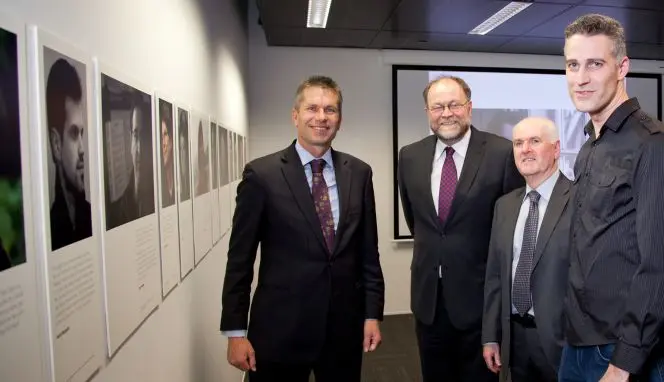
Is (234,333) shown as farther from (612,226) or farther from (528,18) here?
(528,18)

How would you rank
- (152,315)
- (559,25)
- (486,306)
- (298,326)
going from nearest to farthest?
(152,315), (298,326), (486,306), (559,25)

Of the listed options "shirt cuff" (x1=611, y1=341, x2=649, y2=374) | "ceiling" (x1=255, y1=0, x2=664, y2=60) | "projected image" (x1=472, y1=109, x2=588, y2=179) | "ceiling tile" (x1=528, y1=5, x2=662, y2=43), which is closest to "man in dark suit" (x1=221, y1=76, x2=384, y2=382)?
"shirt cuff" (x1=611, y1=341, x2=649, y2=374)

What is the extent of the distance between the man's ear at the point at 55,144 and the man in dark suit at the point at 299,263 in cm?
82

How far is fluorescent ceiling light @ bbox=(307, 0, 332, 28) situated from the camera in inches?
118

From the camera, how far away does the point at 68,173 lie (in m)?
0.74

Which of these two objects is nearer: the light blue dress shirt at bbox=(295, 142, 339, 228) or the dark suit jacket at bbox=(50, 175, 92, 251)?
the dark suit jacket at bbox=(50, 175, 92, 251)

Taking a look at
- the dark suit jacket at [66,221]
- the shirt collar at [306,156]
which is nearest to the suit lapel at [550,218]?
the shirt collar at [306,156]

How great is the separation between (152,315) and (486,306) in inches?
47.0

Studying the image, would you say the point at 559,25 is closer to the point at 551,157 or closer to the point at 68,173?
the point at 551,157

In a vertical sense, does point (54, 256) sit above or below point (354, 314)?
above

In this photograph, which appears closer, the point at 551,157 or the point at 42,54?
the point at 42,54

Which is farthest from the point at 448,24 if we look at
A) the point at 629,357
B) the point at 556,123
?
the point at 629,357

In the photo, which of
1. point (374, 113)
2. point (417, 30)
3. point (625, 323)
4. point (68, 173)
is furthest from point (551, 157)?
point (374, 113)

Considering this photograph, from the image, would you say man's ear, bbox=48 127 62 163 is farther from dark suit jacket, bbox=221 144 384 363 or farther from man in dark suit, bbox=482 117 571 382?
man in dark suit, bbox=482 117 571 382
